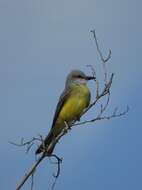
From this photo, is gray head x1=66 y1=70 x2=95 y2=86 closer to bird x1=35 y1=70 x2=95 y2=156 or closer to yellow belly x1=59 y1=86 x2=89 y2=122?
bird x1=35 y1=70 x2=95 y2=156

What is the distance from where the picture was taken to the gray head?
12.2 meters

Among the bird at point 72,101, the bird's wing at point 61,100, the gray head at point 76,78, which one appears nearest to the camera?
the bird at point 72,101

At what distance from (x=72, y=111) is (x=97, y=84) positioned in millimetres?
4267

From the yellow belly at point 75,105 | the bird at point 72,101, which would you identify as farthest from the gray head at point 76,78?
the yellow belly at point 75,105

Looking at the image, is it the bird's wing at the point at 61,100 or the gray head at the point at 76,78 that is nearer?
the bird's wing at the point at 61,100

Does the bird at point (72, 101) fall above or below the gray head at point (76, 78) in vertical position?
below

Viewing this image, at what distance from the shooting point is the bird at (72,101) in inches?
463

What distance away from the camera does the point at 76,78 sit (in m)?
12.5

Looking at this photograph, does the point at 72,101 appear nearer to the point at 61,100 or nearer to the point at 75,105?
the point at 75,105

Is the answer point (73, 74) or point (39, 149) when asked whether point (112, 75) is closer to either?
point (39, 149)

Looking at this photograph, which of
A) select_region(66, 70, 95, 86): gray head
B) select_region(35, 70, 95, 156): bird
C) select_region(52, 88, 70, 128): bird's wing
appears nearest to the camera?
select_region(35, 70, 95, 156): bird

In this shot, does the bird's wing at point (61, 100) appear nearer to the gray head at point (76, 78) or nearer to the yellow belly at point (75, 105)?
the yellow belly at point (75, 105)

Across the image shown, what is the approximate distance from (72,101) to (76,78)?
0.65 meters

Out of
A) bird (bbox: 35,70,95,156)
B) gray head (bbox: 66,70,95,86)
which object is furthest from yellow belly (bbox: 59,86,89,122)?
gray head (bbox: 66,70,95,86)
